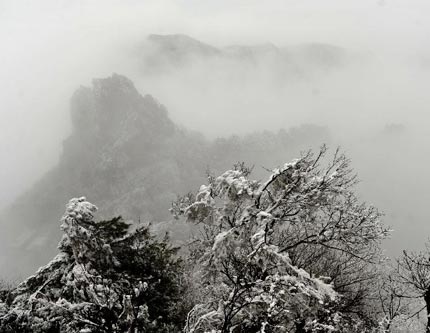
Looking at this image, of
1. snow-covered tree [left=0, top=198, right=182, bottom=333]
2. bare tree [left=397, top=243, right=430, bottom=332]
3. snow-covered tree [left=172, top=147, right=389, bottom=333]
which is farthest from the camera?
bare tree [left=397, top=243, right=430, bottom=332]

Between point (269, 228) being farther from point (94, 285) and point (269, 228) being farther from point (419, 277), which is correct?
point (419, 277)

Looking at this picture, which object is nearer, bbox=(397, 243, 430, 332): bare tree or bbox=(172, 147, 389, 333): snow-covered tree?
bbox=(172, 147, 389, 333): snow-covered tree

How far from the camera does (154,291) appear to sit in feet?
50.6

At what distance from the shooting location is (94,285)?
10773 mm

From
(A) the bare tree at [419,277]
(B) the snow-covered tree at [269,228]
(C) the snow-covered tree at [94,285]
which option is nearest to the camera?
(B) the snow-covered tree at [269,228]

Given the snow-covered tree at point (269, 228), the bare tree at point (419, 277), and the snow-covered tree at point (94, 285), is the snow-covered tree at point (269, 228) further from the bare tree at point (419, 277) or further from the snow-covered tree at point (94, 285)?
the bare tree at point (419, 277)

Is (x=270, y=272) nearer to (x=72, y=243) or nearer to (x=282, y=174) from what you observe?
(x=282, y=174)

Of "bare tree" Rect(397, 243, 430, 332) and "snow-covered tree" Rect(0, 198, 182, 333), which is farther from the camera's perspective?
"bare tree" Rect(397, 243, 430, 332)

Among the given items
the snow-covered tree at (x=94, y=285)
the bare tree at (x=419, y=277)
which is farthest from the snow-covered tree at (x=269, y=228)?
the bare tree at (x=419, y=277)

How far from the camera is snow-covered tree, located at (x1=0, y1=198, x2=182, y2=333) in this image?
9.87 meters

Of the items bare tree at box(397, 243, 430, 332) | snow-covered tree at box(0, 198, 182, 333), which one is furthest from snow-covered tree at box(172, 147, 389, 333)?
bare tree at box(397, 243, 430, 332)

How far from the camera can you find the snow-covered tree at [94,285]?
9.87 m

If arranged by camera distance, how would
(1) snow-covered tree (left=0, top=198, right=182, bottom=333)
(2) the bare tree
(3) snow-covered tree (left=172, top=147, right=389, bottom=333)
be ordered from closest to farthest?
(3) snow-covered tree (left=172, top=147, right=389, bottom=333), (1) snow-covered tree (left=0, top=198, right=182, bottom=333), (2) the bare tree

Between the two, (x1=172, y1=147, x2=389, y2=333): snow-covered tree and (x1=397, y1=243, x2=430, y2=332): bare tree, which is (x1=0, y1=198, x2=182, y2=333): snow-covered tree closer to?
(x1=172, y1=147, x2=389, y2=333): snow-covered tree
